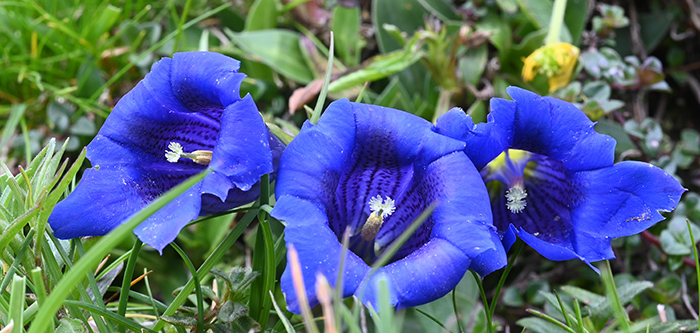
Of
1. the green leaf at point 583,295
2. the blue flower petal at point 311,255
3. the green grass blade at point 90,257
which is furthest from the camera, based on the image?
the green leaf at point 583,295

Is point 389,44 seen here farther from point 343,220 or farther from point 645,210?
point 645,210

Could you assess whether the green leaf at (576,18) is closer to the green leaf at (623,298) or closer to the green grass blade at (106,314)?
the green leaf at (623,298)

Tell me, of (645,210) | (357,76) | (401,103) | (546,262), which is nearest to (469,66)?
(401,103)

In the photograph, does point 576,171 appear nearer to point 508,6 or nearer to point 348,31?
point 508,6

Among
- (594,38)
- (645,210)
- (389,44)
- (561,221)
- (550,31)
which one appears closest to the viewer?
(645,210)

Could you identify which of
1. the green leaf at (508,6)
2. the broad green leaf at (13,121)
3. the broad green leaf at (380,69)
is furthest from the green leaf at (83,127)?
the green leaf at (508,6)

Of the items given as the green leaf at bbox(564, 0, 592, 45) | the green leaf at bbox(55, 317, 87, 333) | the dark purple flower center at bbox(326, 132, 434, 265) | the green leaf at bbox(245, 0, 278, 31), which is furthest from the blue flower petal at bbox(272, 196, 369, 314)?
the green leaf at bbox(564, 0, 592, 45)
